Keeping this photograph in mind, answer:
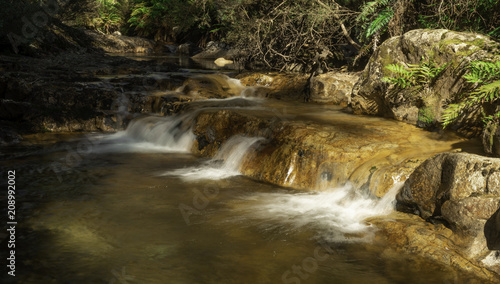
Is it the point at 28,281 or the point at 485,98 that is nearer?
the point at 28,281

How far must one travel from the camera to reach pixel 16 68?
1250 centimetres

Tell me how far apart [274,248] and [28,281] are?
2337mm

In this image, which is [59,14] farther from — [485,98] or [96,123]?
[485,98]

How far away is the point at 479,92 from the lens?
5543 millimetres

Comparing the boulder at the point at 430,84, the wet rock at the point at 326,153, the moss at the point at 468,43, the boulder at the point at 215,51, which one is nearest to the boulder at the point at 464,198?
the wet rock at the point at 326,153

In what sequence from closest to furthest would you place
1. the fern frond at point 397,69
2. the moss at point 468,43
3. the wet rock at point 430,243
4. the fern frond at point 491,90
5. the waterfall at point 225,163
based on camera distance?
the wet rock at point 430,243 < the fern frond at point 491,90 < the moss at point 468,43 < the waterfall at point 225,163 < the fern frond at point 397,69

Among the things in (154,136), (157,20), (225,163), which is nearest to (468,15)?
(225,163)

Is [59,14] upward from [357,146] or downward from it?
upward

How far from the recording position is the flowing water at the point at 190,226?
12.6 feet

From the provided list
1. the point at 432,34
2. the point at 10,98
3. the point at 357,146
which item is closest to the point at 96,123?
the point at 10,98

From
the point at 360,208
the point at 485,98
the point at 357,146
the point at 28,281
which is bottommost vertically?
the point at 28,281

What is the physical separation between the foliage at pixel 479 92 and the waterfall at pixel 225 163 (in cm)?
315

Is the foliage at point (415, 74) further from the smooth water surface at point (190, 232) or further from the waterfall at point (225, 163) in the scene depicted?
the smooth water surface at point (190, 232)

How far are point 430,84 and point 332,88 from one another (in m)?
3.68
